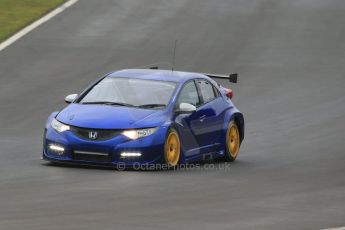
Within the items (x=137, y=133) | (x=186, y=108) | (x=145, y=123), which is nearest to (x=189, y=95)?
(x=186, y=108)

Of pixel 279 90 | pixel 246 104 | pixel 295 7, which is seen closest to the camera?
pixel 246 104

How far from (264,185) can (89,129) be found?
8.36 ft

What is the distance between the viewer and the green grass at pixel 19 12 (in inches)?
1292

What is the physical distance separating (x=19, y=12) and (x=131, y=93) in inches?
747

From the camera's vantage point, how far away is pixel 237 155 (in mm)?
18781

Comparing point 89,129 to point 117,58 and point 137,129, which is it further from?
point 117,58

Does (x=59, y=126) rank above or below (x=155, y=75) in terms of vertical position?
below

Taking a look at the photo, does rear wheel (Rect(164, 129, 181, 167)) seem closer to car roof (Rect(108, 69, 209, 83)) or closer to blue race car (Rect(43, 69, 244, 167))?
blue race car (Rect(43, 69, 244, 167))

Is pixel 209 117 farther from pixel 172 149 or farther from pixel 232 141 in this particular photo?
pixel 172 149

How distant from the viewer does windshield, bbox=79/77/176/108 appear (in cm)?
1652

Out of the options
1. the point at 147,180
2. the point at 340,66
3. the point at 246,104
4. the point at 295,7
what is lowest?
the point at 147,180

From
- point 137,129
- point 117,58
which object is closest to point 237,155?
point 137,129

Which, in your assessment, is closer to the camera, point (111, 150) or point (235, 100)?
point (111, 150)

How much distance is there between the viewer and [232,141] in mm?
18266
